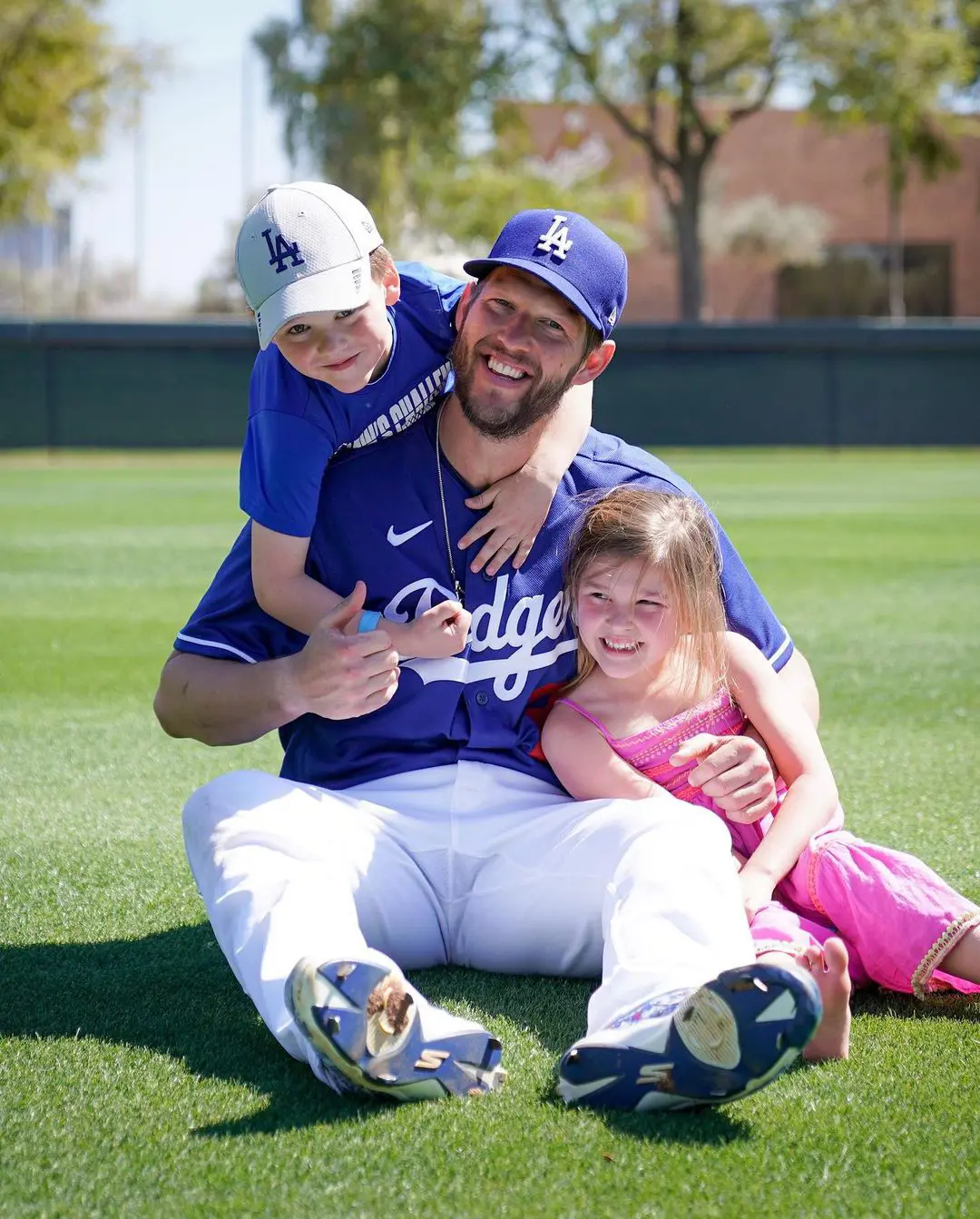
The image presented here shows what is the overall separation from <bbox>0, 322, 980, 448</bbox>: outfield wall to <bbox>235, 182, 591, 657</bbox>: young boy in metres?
19.5

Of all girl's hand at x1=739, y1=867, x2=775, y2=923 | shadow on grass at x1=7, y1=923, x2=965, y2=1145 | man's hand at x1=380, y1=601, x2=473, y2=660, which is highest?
man's hand at x1=380, y1=601, x2=473, y2=660

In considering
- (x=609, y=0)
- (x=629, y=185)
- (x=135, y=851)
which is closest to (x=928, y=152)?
(x=609, y=0)

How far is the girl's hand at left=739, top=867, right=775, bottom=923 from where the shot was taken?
275 cm

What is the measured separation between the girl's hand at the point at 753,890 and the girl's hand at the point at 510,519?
75 centimetres

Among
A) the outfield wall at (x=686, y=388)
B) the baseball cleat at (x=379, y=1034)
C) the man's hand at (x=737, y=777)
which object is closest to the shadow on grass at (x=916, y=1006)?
the man's hand at (x=737, y=777)

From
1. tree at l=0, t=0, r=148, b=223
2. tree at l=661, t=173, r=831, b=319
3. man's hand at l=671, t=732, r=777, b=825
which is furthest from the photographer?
tree at l=661, t=173, r=831, b=319

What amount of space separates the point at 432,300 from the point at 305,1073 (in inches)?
71.3

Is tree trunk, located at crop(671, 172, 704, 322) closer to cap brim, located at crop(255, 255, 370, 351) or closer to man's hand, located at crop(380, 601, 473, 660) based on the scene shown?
cap brim, located at crop(255, 255, 370, 351)

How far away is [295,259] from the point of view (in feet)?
9.70

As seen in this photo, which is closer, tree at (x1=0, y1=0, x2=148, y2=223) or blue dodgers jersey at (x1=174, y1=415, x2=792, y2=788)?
blue dodgers jersey at (x1=174, y1=415, x2=792, y2=788)

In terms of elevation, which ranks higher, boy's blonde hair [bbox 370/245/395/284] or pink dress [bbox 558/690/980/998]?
boy's blonde hair [bbox 370/245/395/284]

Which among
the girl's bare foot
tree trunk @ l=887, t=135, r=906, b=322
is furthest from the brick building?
the girl's bare foot

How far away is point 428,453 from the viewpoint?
10.2 feet

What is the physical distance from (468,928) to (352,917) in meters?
0.44
